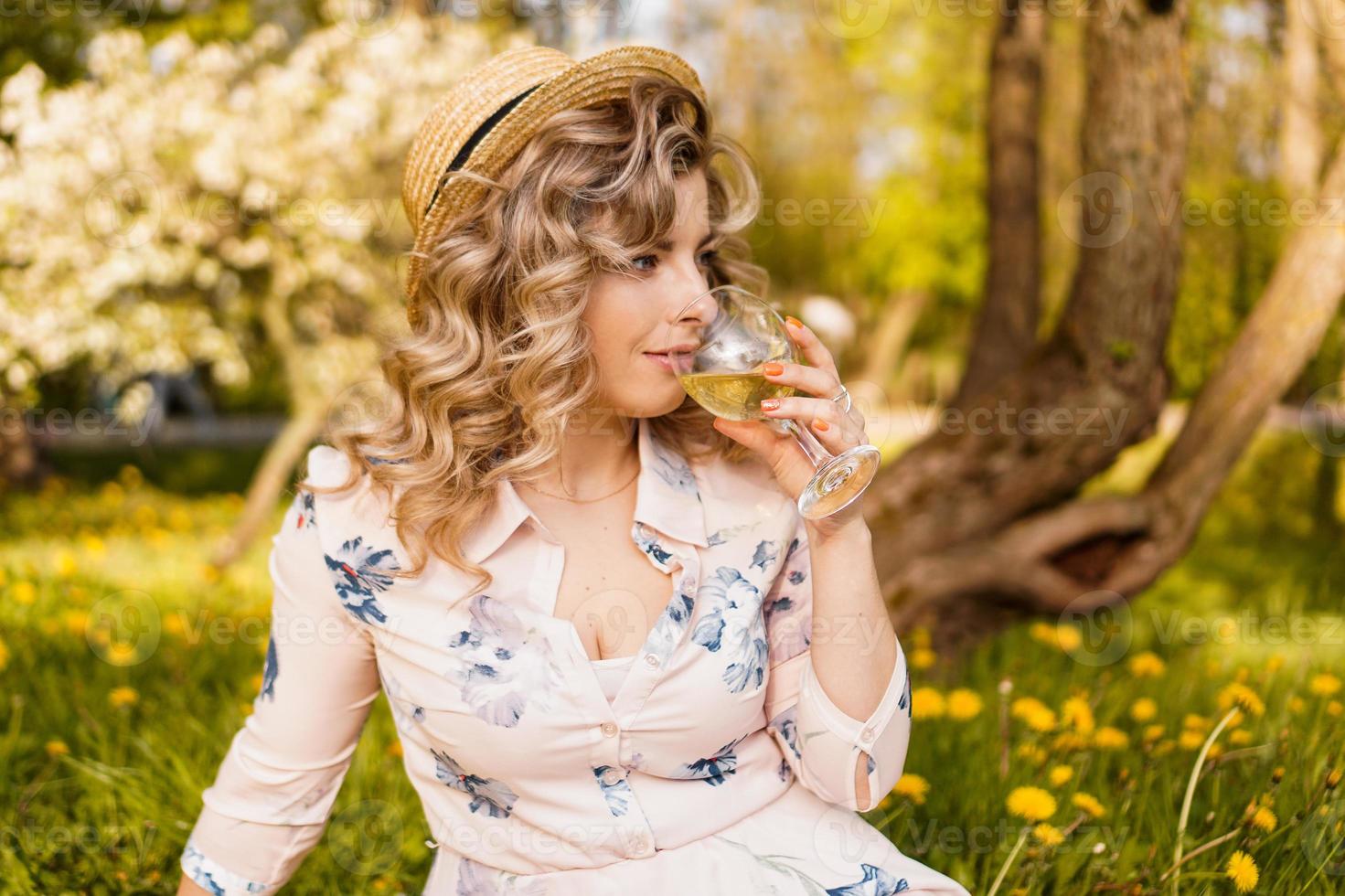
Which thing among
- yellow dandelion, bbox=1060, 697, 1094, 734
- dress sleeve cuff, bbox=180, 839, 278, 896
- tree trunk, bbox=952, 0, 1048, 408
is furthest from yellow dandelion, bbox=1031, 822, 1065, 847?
tree trunk, bbox=952, 0, 1048, 408

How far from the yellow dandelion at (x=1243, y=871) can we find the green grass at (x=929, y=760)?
115mm

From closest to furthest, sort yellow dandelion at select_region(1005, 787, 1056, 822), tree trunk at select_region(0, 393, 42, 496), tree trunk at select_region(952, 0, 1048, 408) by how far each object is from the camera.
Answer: yellow dandelion at select_region(1005, 787, 1056, 822) < tree trunk at select_region(952, 0, 1048, 408) < tree trunk at select_region(0, 393, 42, 496)

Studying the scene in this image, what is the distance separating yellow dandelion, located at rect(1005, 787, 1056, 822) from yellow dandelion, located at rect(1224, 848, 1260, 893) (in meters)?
0.31

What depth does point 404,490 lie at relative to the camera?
1.85 metres

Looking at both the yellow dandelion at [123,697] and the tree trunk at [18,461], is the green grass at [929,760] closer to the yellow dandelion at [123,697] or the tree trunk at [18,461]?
the yellow dandelion at [123,697]

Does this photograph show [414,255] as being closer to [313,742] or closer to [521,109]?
[521,109]

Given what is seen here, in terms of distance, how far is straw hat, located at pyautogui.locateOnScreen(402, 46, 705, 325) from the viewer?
1775 millimetres

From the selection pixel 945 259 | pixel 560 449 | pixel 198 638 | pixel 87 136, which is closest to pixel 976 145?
pixel 945 259

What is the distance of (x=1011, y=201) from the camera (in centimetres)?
488

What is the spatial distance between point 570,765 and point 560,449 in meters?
0.54

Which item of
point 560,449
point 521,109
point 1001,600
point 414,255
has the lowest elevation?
point 1001,600

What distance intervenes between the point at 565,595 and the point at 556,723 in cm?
23

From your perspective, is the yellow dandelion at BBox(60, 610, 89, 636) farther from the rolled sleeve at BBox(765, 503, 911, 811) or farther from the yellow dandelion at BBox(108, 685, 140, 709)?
the rolled sleeve at BBox(765, 503, 911, 811)

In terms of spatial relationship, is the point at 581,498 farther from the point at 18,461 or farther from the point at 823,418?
the point at 18,461
